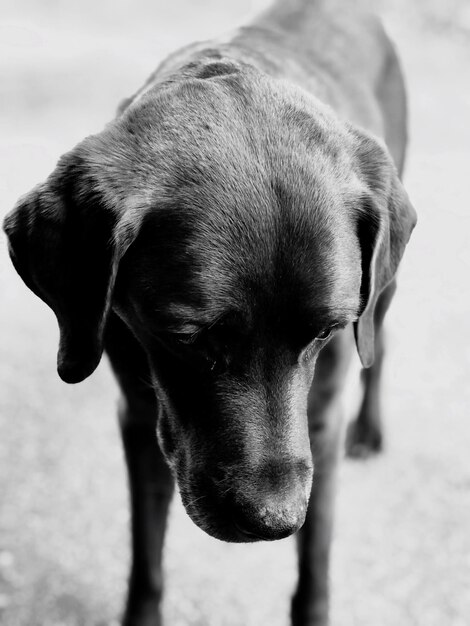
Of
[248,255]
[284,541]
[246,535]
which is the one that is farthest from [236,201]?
[284,541]

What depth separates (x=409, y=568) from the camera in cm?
355

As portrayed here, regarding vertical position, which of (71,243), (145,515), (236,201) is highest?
(236,201)

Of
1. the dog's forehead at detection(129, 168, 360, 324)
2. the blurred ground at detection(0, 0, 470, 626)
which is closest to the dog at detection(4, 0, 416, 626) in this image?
the dog's forehead at detection(129, 168, 360, 324)

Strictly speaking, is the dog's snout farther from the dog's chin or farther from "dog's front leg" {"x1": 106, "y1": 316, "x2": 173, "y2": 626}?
"dog's front leg" {"x1": 106, "y1": 316, "x2": 173, "y2": 626}

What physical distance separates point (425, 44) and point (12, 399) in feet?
21.8

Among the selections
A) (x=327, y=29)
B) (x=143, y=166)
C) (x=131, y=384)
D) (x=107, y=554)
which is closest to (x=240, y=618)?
(x=107, y=554)

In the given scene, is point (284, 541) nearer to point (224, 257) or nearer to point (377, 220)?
point (377, 220)

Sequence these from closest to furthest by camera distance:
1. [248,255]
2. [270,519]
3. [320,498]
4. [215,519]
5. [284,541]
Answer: [248,255], [270,519], [215,519], [320,498], [284,541]

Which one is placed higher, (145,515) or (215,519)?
(215,519)

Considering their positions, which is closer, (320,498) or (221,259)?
(221,259)

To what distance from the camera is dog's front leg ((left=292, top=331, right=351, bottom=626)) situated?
2736mm

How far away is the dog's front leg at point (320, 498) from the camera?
274 centimetres

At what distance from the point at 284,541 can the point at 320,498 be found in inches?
29.9

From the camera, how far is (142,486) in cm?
309
